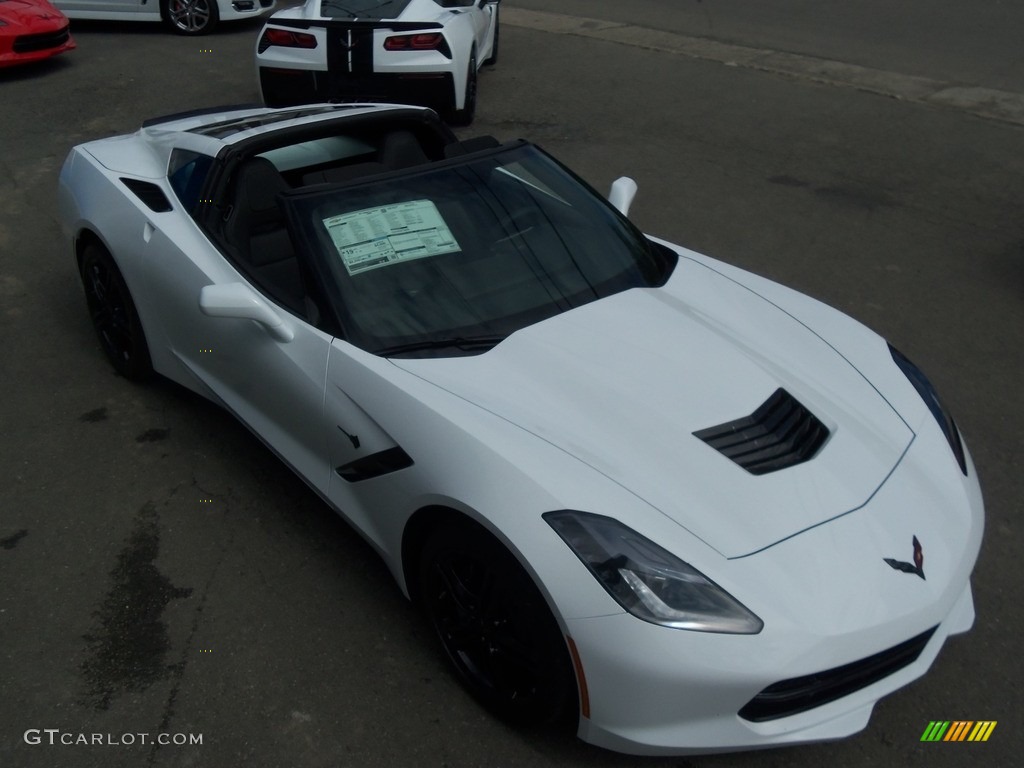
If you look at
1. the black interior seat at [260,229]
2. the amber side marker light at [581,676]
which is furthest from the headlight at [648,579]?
the black interior seat at [260,229]

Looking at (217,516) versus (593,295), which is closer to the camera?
(593,295)

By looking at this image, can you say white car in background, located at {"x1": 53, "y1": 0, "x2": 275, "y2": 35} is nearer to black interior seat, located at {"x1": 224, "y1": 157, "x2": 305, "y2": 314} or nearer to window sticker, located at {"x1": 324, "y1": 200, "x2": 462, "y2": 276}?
black interior seat, located at {"x1": 224, "y1": 157, "x2": 305, "y2": 314}

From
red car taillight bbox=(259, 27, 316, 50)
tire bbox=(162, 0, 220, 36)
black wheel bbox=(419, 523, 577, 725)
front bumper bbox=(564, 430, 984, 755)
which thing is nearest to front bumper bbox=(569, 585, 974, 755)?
front bumper bbox=(564, 430, 984, 755)

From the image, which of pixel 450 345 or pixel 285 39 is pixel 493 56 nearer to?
pixel 285 39

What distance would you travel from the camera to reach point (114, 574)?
11.7ft

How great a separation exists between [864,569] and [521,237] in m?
1.72

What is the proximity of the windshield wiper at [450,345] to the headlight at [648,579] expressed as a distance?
79 centimetres

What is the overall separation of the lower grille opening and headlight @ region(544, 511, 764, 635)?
0.18 metres

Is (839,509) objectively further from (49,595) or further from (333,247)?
(49,595)

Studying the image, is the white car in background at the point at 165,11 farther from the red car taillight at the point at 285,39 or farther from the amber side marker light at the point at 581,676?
the amber side marker light at the point at 581,676

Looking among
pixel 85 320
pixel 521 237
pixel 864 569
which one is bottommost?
pixel 85 320

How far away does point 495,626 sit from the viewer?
282 centimetres

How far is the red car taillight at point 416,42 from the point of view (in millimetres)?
8031

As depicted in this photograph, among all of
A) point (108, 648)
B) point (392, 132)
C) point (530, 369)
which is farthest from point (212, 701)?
point (392, 132)
